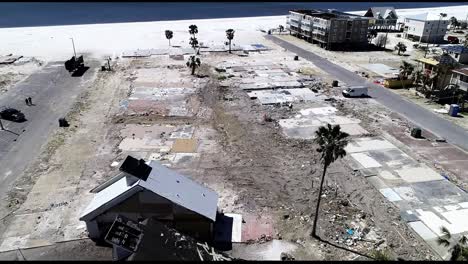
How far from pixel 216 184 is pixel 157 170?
9409mm

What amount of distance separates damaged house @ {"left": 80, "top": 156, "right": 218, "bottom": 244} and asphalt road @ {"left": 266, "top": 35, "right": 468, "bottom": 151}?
3737cm

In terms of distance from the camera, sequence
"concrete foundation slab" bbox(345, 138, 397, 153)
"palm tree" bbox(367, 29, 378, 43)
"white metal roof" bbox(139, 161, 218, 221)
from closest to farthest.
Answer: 1. "white metal roof" bbox(139, 161, 218, 221)
2. "concrete foundation slab" bbox(345, 138, 397, 153)
3. "palm tree" bbox(367, 29, 378, 43)

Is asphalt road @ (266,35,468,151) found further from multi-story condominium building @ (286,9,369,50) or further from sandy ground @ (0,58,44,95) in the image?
sandy ground @ (0,58,44,95)

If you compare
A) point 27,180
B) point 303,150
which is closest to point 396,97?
point 303,150

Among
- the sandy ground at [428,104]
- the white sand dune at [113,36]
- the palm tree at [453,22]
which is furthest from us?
the palm tree at [453,22]

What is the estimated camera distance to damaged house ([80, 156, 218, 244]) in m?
28.4

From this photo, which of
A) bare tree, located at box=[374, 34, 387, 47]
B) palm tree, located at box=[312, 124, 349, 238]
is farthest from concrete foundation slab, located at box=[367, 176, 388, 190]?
bare tree, located at box=[374, 34, 387, 47]

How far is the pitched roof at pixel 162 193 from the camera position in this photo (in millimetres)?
28359

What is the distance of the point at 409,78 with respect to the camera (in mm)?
71250

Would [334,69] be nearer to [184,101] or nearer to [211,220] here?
[184,101]

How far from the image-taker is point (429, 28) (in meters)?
110

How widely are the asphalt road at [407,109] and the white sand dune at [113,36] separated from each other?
39.0 metres

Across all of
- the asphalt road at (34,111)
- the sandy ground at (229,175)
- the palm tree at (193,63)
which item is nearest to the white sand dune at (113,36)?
the asphalt road at (34,111)

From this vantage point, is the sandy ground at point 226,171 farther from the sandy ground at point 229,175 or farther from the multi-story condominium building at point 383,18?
the multi-story condominium building at point 383,18
